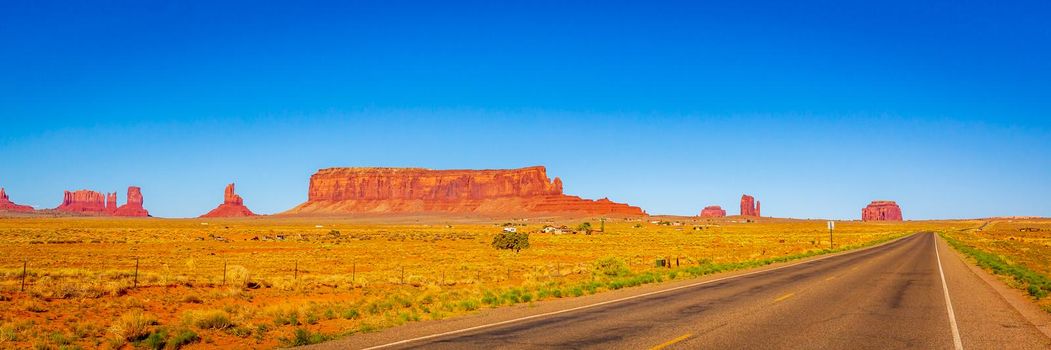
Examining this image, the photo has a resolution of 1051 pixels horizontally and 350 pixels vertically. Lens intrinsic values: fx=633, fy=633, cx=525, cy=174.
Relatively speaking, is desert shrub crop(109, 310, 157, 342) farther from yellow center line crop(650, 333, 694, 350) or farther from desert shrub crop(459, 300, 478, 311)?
yellow center line crop(650, 333, 694, 350)

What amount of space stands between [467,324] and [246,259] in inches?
1193

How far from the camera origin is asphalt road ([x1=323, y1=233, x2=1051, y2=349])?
10.2 metres

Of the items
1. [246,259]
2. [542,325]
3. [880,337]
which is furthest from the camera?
[246,259]

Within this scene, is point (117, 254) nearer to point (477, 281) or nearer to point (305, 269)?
point (305, 269)

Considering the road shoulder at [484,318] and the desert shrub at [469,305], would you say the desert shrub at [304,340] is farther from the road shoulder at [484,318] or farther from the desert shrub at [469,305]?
the desert shrub at [469,305]

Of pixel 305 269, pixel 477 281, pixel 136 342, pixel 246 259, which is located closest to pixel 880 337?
pixel 136 342

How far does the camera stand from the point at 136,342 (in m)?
11.6

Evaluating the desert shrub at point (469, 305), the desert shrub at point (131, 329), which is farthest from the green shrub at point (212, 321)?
the desert shrub at point (469, 305)

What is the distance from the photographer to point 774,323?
12.1 meters

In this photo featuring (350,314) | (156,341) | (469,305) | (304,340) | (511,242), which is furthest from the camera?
(511,242)

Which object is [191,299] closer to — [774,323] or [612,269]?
[774,323]

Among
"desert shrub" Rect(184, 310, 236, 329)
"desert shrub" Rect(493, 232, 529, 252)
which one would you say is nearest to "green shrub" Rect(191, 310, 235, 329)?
"desert shrub" Rect(184, 310, 236, 329)

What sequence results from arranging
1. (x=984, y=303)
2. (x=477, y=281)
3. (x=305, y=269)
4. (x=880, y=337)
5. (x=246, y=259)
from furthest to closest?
(x=246, y=259), (x=305, y=269), (x=477, y=281), (x=984, y=303), (x=880, y=337)

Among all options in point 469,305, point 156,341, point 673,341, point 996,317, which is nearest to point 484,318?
point 469,305
